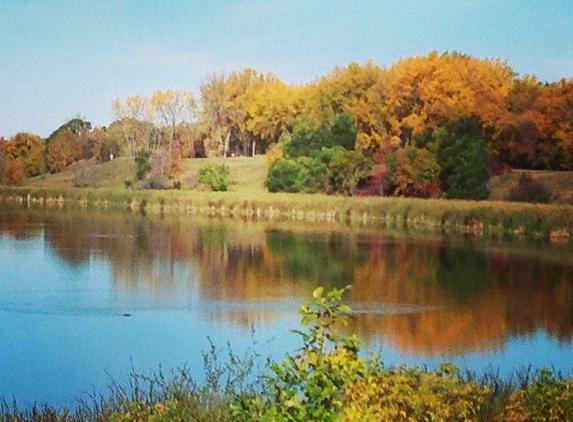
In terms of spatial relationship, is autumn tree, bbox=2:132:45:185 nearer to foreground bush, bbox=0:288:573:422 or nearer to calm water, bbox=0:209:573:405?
calm water, bbox=0:209:573:405

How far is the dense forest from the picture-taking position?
50.7 metres

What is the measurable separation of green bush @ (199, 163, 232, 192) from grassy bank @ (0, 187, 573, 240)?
7.10 meters

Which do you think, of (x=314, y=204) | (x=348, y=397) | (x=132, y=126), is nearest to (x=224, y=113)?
(x=132, y=126)

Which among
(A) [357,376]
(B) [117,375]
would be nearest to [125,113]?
(B) [117,375]

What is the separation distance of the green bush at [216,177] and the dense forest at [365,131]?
3.06m

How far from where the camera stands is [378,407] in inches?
221

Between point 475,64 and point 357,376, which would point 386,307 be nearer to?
point 357,376

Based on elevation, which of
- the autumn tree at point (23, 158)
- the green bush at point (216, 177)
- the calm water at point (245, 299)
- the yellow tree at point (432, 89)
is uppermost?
the yellow tree at point (432, 89)

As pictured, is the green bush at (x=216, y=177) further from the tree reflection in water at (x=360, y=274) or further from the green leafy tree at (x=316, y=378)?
the green leafy tree at (x=316, y=378)

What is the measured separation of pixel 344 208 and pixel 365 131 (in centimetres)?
2062

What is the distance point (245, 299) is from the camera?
1836cm

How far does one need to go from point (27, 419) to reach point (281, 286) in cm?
1340

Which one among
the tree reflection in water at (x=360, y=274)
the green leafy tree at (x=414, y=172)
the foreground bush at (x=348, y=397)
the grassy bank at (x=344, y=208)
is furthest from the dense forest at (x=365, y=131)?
the foreground bush at (x=348, y=397)

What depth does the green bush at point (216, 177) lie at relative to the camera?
63.0m
